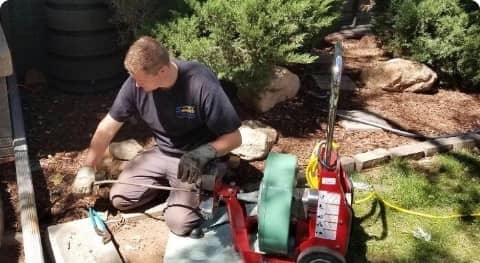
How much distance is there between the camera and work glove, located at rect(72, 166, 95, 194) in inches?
132

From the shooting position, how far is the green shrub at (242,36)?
407 cm

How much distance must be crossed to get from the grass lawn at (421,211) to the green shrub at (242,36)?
1.16 m

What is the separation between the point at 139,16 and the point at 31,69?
5.13ft

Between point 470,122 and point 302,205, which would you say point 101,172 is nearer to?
point 302,205

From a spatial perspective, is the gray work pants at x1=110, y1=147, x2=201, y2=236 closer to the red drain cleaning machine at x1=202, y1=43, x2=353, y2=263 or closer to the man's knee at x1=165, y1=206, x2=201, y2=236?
the man's knee at x1=165, y1=206, x2=201, y2=236

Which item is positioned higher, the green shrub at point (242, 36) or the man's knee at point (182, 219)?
the green shrub at point (242, 36)

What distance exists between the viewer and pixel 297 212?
9.69ft

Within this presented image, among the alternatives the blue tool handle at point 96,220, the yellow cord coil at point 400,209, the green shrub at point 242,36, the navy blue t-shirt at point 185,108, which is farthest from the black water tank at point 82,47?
the yellow cord coil at point 400,209

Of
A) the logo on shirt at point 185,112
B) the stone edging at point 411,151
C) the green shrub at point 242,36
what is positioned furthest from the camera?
the stone edging at point 411,151

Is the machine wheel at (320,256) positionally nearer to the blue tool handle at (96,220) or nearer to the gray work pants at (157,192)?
→ the gray work pants at (157,192)

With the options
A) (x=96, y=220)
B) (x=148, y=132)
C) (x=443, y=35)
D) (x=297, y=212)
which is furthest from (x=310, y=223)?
(x=443, y=35)

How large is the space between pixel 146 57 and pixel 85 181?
97cm

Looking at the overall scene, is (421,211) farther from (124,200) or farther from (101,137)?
(101,137)

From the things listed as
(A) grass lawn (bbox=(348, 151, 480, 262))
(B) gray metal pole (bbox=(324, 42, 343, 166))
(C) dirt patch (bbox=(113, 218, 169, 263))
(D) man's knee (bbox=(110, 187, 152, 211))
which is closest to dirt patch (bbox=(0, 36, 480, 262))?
(C) dirt patch (bbox=(113, 218, 169, 263))
